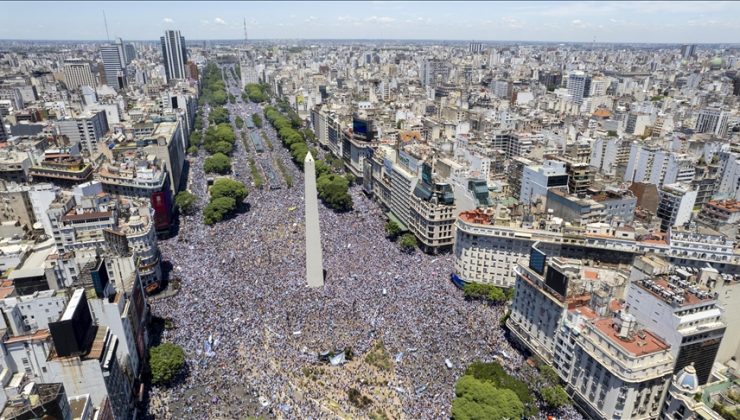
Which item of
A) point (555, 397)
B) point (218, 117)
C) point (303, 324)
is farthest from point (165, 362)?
point (218, 117)

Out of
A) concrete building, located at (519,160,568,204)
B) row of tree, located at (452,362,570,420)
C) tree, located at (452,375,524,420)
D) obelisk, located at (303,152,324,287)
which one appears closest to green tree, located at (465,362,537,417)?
row of tree, located at (452,362,570,420)

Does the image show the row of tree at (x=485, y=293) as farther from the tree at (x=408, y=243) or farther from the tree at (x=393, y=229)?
the tree at (x=393, y=229)

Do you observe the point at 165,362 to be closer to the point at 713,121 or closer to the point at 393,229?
the point at 393,229

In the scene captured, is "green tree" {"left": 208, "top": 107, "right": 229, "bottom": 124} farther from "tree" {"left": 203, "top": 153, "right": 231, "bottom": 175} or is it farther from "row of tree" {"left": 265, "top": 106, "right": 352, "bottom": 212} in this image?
"tree" {"left": 203, "top": 153, "right": 231, "bottom": 175}

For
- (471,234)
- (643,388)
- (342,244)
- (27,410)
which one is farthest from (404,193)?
(27,410)

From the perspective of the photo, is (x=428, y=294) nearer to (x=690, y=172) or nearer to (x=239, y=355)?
(x=239, y=355)

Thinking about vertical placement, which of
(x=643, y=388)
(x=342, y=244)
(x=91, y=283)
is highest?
(x=91, y=283)
